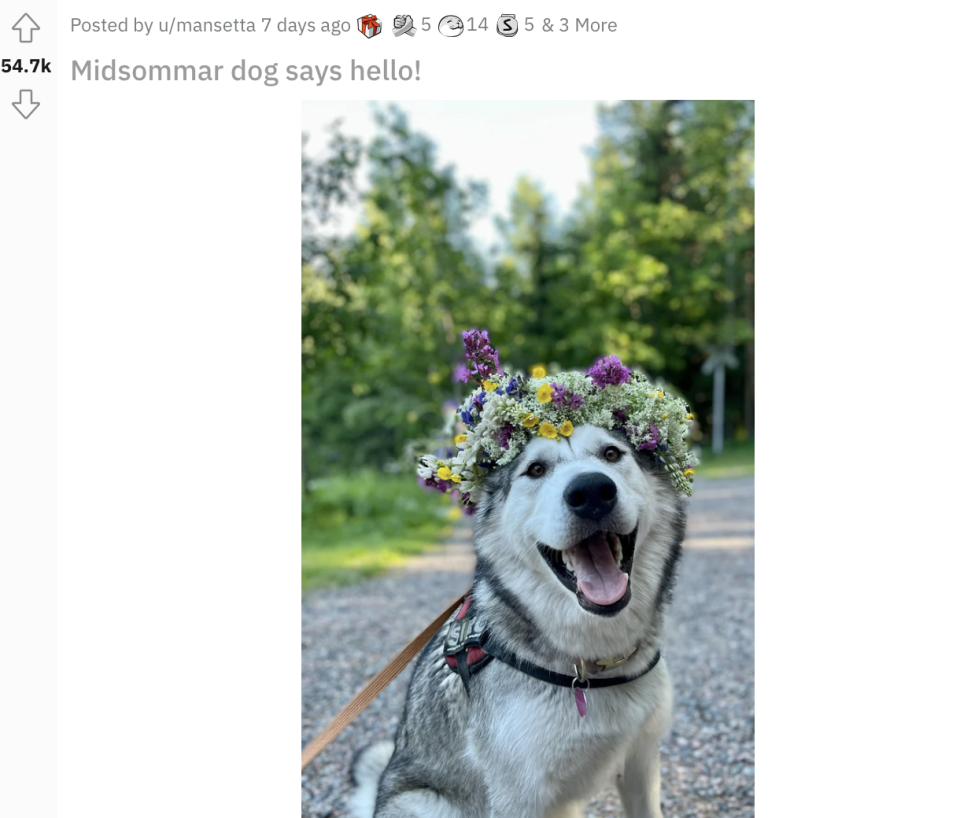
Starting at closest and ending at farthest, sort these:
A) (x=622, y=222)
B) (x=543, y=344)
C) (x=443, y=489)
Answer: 1. (x=443, y=489)
2. (x=543, y=344)
3. (x=622, y=222)

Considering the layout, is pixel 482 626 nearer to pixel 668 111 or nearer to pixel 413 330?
pixel 413 330

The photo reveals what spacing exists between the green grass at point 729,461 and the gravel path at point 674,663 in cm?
606

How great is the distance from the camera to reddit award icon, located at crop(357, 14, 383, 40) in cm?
316

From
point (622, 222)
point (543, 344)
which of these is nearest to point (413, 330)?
point (543, 344)

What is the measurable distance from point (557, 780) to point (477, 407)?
116cm

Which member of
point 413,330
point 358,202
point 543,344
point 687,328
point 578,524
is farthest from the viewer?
point 687,328

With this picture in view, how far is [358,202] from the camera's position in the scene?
758 centimetres

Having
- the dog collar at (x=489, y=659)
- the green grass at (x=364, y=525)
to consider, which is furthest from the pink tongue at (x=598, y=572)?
the green grass at (x=364, y=525)

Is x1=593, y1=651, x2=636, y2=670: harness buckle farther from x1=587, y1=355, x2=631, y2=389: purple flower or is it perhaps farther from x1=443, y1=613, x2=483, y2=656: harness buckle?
x1=587, y1=355, x2=631, y2=389: purple flower

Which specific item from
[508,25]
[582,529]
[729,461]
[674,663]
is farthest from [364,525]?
[729,461]

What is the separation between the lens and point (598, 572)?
2221mm

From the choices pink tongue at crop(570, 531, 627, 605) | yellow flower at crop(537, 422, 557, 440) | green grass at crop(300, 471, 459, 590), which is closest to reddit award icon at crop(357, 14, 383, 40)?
yellow flower at crop(537, 422, 557, 440)

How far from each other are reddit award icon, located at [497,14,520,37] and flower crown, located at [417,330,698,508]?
56.3 inches

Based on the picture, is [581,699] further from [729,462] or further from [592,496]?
[729,462]
